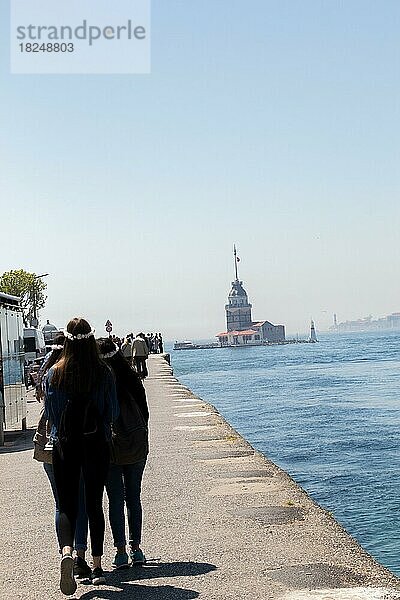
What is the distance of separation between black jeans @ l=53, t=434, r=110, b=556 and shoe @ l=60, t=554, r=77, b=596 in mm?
322

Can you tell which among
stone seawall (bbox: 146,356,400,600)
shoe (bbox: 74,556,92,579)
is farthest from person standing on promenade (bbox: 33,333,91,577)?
stone seawall (bbox: 146,356,400,600)

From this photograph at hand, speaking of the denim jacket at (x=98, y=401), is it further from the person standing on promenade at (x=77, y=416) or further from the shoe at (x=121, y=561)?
the shoe at (x=121, y=561)

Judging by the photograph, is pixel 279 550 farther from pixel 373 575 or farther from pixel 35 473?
pixel 35 473

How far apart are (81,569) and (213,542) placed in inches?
67.1

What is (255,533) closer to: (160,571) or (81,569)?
(160,571)

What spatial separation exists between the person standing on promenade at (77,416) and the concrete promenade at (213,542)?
59 cm

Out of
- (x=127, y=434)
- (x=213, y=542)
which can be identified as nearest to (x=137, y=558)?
(x=127, y=434)

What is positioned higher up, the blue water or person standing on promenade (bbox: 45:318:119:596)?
person standing on promenade (bbox: 45:318:119:596)

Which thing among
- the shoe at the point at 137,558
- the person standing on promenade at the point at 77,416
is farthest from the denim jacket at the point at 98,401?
the shoe at the point at 137,558

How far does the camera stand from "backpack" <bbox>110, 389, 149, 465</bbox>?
8.09 meters

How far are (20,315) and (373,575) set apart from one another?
14.8 m

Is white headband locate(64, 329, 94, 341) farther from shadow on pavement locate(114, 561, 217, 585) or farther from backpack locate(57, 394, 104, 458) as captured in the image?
shadow on pavement locate(114, 561, 217, 585)

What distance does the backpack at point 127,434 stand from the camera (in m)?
8.09

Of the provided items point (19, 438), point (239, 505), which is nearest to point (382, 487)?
point (19, 438)
